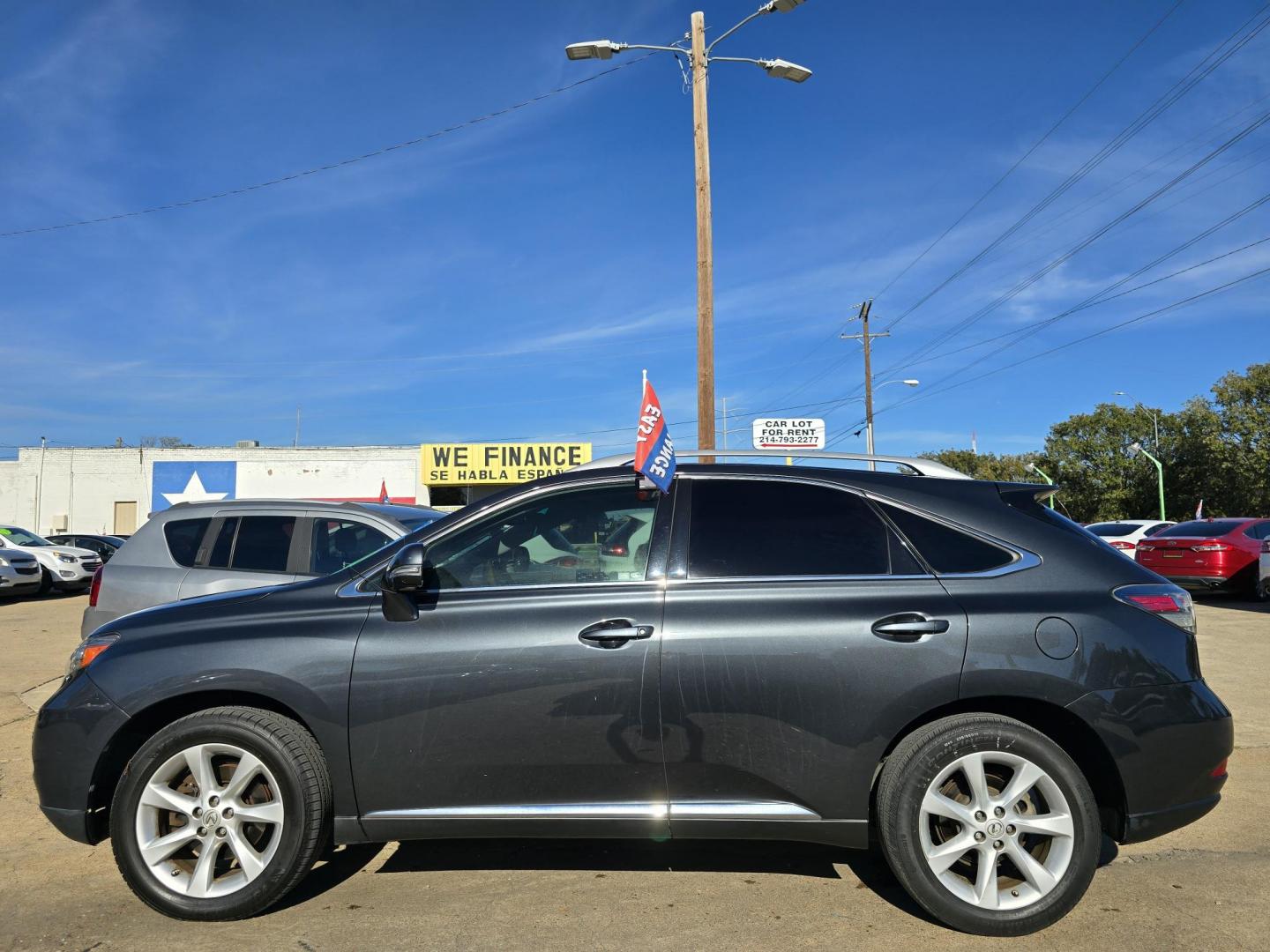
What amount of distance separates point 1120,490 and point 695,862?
59.0 m

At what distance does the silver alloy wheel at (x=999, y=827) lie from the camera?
336 centimetres

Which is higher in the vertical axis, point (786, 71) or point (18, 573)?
point (786, 71)

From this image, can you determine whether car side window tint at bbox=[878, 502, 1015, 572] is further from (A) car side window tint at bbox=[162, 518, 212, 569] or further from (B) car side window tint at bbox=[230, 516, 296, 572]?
(A) car side window tint at bbox=[162, 518, 212, 569]

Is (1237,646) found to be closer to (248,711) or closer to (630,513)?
(630,513)

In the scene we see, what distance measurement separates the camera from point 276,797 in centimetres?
353

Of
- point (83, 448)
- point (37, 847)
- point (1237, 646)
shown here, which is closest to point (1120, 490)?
point (1237, 646)

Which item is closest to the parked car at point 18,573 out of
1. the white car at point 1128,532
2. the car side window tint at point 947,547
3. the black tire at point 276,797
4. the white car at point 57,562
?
the white car at point 57,562

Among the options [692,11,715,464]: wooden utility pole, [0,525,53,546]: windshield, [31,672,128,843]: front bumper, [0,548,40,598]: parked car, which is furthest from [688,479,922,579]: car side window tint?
[0,525,53,546]: windshield

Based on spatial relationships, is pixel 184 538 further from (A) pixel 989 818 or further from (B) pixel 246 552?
(A) pixel 989 818

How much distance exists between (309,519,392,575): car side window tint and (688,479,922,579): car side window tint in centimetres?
362

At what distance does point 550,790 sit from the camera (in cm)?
348

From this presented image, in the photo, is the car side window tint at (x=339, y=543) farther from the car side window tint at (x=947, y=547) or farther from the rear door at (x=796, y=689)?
the car side window tint at (x=947, y=547)

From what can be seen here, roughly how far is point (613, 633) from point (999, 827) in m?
1.59

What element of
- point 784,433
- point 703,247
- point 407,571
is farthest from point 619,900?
point 784,433
